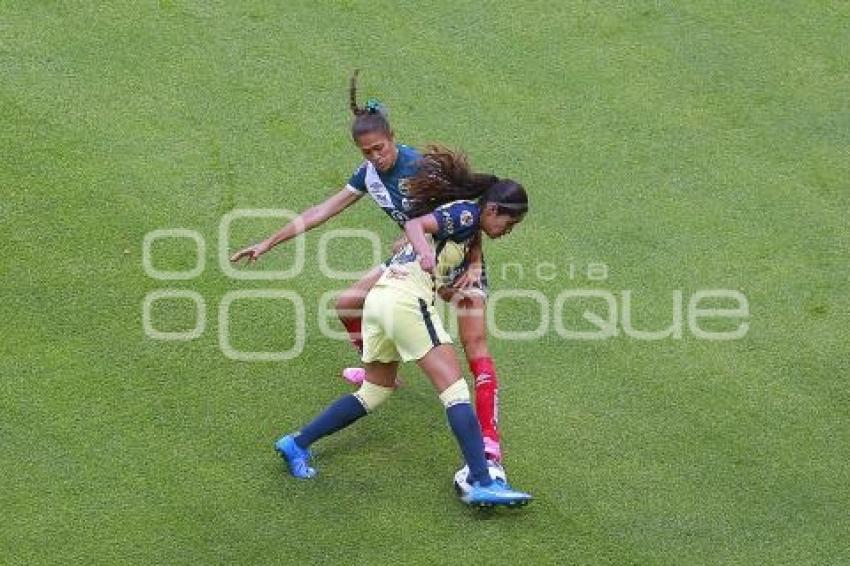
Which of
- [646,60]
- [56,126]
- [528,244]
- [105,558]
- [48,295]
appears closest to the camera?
[105,558]

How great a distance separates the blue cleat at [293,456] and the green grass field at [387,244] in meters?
0.06

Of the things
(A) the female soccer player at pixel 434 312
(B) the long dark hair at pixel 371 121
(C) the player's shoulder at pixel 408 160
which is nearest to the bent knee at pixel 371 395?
(A) the female soccer player at pixel 434 312

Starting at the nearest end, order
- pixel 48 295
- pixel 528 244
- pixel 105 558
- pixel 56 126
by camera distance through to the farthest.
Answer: pixel 105 558, pixel 48 295, pixel 528 244, pixel 56 126

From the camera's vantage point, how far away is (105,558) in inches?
230

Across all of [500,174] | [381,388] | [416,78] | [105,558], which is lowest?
[105,558]

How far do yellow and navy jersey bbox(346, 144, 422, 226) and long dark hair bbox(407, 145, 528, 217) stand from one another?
7.2 inches

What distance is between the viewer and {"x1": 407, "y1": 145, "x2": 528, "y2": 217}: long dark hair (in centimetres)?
596

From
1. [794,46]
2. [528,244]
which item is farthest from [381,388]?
[794,46]

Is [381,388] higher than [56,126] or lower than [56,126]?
lower

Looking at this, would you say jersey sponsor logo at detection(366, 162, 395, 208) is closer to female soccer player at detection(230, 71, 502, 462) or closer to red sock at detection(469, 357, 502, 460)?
female soccer player at detection(230, 71, 502, 462)

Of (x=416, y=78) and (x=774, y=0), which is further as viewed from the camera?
(x=774, y=0)

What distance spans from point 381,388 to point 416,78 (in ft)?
10.2

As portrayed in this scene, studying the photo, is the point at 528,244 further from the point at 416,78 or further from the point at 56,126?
the point at 56,126

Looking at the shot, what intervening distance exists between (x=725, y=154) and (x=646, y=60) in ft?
3.19
